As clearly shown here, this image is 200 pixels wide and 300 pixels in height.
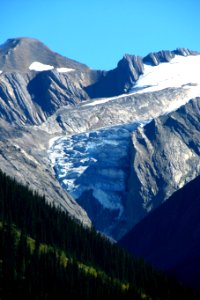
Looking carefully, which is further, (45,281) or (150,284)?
(150,284)

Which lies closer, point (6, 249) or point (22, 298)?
point (22, 298)

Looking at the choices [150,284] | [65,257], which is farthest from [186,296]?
[65,257]

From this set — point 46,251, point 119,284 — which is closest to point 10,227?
point 46,251

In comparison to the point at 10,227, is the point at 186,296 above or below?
below

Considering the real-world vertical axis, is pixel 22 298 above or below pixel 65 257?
above

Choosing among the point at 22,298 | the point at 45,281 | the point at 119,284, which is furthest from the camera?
the point at 119,284

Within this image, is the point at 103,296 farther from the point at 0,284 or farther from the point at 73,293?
the point at 0,284

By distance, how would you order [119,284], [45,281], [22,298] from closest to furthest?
[22,298]
[45,281]
[119,284]

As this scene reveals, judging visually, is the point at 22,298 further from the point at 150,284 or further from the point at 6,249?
the point at 150,284

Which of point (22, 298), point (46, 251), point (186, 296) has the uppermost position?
point (22, 298)
